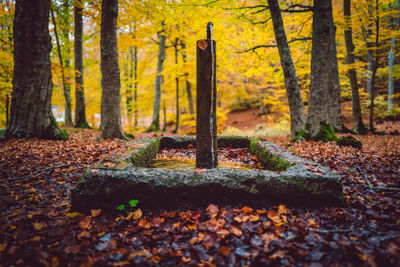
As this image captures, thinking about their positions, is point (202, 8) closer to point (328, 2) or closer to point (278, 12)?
point (278, 12)

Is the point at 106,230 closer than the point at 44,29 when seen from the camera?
Yes

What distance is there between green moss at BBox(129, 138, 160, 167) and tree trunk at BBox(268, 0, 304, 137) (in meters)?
4.92

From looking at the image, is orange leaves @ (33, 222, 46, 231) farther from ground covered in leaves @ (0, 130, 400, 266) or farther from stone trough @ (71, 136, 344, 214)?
stone trough @ (71, 136, 344, 214)

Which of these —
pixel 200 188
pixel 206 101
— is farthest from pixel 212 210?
pixel 206 101

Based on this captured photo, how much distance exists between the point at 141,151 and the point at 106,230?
1.93 meters

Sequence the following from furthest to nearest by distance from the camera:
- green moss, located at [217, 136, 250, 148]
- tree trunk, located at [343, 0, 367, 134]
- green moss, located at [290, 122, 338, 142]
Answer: tree trunk, located at [343, 0, 367, 134], green moss, located at [290, 122, 338, 142], green moss, located at [217, 136, 250, 148]

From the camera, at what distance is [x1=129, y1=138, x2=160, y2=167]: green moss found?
3.39 meters

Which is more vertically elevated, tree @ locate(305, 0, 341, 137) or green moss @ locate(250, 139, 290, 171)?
tree @ locate(305, 0, 341, 137)

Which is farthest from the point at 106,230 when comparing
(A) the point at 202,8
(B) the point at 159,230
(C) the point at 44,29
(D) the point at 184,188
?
(A) the point at 202,8

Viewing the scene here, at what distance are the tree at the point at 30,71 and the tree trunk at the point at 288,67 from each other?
6.92 meters

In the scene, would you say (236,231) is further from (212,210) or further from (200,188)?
(200,188)

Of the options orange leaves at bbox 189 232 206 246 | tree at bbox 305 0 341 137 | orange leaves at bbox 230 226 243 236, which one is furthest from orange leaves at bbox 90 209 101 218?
tree at bbox 305 0 341 137

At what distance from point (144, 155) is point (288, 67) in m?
5.55

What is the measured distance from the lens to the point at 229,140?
19.4ft
